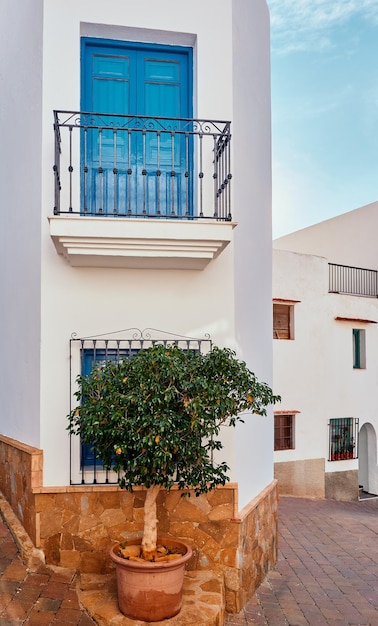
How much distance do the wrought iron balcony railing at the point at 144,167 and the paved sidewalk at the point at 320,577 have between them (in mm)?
4112

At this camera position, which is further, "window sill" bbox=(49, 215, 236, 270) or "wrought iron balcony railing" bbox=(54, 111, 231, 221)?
"wrought iron balcony railing" bbox=(54, 111, 231, 221)

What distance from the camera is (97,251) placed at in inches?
224

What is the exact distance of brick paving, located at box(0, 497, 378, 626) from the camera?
5160mm

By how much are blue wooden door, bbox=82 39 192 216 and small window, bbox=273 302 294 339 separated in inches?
332

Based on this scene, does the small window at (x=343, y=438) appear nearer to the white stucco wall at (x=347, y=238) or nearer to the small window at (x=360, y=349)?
the small window at (x=360, y=349)

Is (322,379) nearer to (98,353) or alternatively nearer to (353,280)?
(353,280)

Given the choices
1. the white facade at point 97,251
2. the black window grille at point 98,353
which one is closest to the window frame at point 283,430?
the white facade at point 97,251

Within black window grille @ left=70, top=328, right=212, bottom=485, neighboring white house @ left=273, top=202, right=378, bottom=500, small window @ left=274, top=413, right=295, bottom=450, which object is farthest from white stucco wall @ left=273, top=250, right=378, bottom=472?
black window grille @ left=70, top=328, right=212, bottom=485

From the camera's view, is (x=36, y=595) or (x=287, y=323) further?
(x=287, y=323)

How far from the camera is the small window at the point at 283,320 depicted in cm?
1465

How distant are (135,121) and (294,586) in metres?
5.58

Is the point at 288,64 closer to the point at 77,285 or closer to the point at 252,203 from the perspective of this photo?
the point at 252,203

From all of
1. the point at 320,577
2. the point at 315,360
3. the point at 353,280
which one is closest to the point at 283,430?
the point at 315,360

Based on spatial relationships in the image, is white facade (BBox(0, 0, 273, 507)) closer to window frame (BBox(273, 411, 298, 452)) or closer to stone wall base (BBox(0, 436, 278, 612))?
stone wall base (BBox(0, 436, 278, 612))
